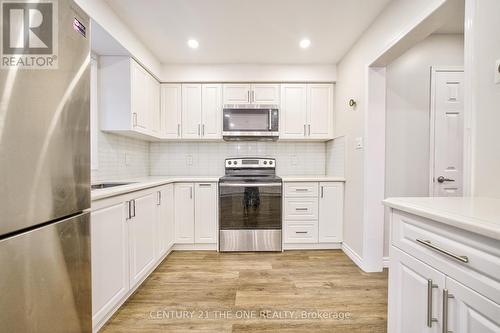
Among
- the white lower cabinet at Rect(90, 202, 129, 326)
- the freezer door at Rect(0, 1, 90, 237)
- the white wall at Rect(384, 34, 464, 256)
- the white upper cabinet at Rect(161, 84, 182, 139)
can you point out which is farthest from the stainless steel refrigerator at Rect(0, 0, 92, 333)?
the white wall at Rect(384, 34, 464, 256)

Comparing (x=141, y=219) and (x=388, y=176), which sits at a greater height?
(x=388, y=176)

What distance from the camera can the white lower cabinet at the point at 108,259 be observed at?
1.44 m

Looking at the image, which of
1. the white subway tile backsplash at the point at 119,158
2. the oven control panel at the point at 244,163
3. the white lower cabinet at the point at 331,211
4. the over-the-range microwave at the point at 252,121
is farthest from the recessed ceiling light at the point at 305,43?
the white subway tile backsplash at the point at 119,158

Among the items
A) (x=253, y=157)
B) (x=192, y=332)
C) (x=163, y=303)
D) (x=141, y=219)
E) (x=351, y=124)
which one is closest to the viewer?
(x=192, y=332)

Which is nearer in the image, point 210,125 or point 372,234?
point 372,234

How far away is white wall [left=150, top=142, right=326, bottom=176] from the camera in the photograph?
3.52 meters

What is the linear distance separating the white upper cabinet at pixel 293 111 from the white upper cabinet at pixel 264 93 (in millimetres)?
103

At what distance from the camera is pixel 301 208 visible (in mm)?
2969

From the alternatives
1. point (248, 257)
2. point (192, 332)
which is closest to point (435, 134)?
point (248, 257)

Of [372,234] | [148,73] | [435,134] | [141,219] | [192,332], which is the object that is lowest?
[192,332]

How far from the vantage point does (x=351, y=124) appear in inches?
106

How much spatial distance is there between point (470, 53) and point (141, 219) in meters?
2.57

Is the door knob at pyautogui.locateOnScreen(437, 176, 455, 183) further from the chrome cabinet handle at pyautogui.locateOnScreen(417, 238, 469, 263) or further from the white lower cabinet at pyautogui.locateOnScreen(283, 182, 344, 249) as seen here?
the chrome cabinet handle at pyautogui.locateOnScreen(417, 238, 469, 263)

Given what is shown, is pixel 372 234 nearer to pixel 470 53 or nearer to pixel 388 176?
pixel 388 176
